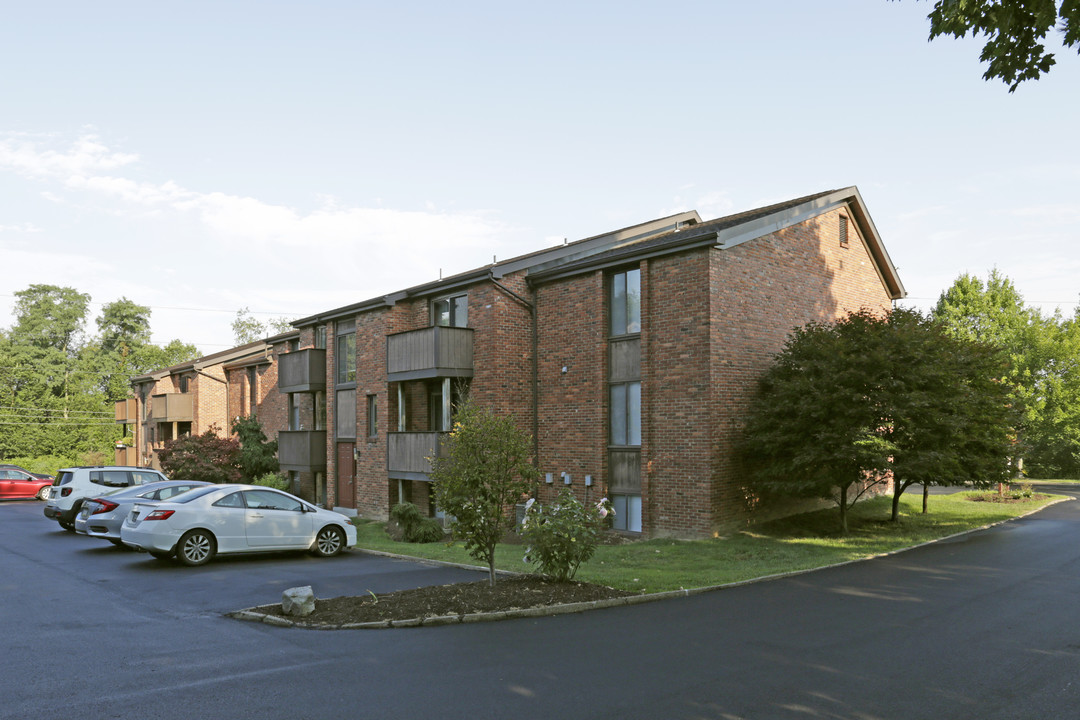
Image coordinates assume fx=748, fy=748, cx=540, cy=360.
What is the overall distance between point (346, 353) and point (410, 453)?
664cm

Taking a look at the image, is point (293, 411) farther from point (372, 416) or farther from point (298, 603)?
point (298, 603)

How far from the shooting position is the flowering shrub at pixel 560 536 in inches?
444

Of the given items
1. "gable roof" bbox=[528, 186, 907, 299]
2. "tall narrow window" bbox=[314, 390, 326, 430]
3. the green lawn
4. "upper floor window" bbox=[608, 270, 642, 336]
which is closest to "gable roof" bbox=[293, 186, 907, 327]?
"gable roof" bbox=[528, 186, 907, 299]

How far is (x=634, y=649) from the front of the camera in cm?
809

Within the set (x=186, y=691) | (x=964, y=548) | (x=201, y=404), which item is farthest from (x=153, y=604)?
(x=201, y=404)

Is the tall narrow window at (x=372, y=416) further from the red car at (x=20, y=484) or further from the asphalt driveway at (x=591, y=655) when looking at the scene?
the red car at (x=20, y=484)

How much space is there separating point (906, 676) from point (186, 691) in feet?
21.8

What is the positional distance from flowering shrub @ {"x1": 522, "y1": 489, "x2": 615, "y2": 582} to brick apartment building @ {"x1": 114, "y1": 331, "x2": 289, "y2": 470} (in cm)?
2417

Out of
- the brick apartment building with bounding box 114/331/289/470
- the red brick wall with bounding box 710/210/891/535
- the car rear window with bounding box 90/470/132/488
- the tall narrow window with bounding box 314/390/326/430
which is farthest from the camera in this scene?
the brick apartment building with bounding box 114/331/289/470

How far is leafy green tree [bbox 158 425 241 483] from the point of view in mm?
31109

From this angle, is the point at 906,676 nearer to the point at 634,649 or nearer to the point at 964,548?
the point at 634,649

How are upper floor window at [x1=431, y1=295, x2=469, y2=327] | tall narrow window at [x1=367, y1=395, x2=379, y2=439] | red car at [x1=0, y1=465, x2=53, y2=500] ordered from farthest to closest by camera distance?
red car at [x1=0, y1=465, x2=53, y2=500] < tall narrow window at [x1=367, y1=395, x2=379, y2=439] < upper floor window at [x1=431, y1=295, x2=469, y2=327]

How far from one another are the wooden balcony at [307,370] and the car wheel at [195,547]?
14.8 meters

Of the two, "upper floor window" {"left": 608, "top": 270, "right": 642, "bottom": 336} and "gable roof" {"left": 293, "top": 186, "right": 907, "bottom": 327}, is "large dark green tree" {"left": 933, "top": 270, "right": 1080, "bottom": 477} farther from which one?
"upper floor window" {"left": 608, "top": 270, "right": 642, "bottom": 336}
